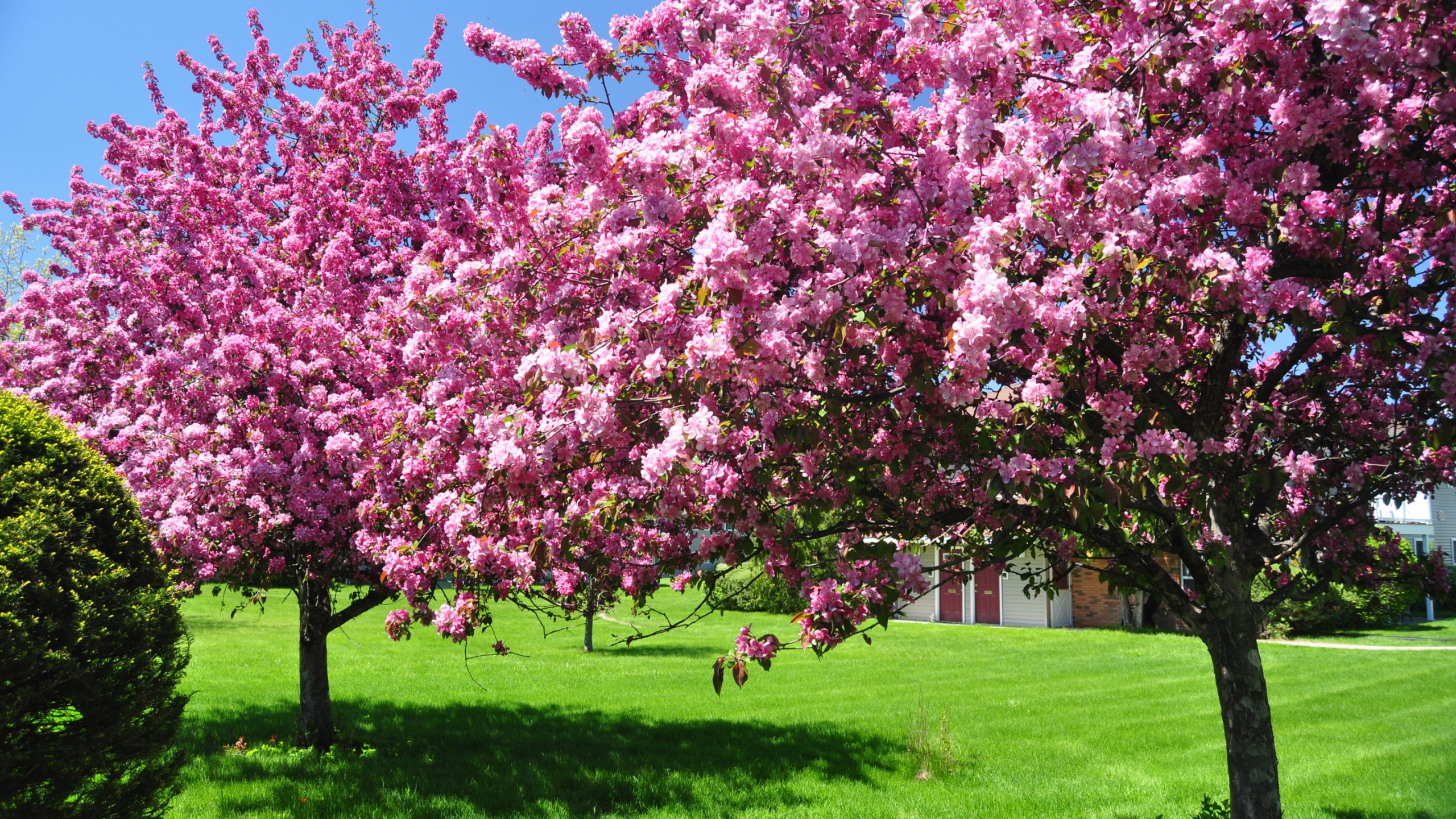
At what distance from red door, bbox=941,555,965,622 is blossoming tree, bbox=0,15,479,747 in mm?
24116

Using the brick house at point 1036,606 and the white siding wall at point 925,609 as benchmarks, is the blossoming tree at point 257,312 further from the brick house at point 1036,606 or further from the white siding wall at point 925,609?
the white siding wall at point 925,609

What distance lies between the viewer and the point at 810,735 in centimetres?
1174

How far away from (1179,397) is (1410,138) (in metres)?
1.89

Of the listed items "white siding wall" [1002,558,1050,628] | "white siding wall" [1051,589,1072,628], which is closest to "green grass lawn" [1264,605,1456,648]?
"white siding wall" [1051,589,1072,628]

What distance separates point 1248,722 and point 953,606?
26.3 meters

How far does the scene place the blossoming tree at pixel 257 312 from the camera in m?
8.08

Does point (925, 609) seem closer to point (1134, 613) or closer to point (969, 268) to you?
point (1134, 613)

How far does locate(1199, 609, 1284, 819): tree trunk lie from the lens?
5.70m

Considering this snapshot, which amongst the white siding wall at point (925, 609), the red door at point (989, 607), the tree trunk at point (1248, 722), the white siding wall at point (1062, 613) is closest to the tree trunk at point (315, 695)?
the tree trunk at point (1248, 722)

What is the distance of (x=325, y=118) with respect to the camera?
10734 millimetres

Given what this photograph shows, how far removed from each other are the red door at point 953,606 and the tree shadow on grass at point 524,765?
19607 millimetres

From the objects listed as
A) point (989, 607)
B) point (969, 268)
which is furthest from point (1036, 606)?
point (969, 268)

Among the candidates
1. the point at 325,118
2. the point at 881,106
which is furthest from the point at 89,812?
the point at 325,118

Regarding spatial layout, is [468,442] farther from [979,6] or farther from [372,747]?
[372,747]
